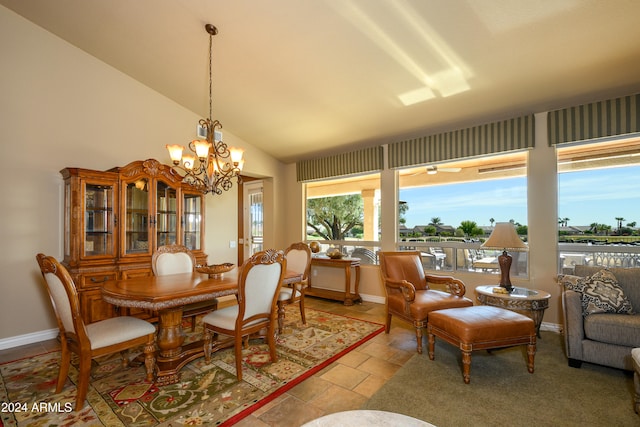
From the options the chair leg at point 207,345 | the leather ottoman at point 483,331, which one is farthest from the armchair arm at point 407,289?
the chair leg at point 207,345

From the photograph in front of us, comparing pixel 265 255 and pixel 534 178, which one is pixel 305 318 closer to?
pixel 265 255

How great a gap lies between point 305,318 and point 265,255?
180 cm

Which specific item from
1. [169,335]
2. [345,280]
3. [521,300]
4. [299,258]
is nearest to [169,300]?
[169,335]

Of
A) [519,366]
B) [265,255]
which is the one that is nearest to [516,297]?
[519,366]

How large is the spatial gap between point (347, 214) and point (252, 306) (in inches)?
129

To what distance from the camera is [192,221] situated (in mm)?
4293

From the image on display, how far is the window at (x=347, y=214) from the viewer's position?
5.09 meters

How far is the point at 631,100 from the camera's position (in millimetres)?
3053

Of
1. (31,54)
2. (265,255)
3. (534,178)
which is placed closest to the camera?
(265,255)

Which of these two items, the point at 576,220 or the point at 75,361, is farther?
the point at 576,220

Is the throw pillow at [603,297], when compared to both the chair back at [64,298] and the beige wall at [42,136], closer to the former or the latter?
the chair back at [64,298]

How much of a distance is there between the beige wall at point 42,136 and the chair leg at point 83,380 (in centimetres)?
203

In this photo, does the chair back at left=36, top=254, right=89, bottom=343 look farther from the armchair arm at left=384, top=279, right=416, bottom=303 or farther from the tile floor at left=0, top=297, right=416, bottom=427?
the armchair arm at left=384, top=279, right=416, bottom=303

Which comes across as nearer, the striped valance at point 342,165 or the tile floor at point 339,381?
the tile floor at point 339,381
